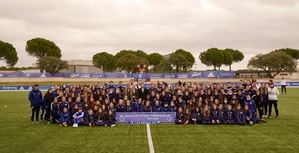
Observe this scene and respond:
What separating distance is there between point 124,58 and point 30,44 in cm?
2286

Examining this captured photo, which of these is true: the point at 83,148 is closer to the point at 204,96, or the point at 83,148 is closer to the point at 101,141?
the point at 101,141

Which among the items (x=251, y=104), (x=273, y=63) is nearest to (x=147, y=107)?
(x=251, y=104)

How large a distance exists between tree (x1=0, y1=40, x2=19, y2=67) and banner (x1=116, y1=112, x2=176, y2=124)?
77772 mm

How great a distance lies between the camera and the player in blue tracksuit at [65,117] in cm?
1656

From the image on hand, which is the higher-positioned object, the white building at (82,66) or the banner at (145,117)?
the white building at (82,66)

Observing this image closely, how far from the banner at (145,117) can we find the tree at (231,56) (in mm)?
92259

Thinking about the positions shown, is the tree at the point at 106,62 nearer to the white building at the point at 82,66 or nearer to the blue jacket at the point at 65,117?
the white building at the point at 82,66

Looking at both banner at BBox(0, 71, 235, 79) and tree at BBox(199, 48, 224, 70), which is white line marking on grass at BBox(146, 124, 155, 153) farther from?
tree at BBox(199, 48, 224, 70)

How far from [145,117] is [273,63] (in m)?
72.3

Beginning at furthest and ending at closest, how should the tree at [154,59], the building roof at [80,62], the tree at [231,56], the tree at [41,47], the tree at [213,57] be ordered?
the building roof at [80,62]
the tree at [154,59]
the tree at [231,56]
the tree at [213,57]
the tree at [41,47]

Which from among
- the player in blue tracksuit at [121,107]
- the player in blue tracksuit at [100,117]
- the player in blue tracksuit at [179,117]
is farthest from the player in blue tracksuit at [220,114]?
the player in blue tracksuit at [100,117]

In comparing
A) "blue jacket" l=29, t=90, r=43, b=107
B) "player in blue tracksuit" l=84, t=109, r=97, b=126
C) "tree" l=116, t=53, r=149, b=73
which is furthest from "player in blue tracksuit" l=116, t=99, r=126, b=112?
"tree" l=116, t=53, r=149, b=73

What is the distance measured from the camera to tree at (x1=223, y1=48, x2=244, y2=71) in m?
107

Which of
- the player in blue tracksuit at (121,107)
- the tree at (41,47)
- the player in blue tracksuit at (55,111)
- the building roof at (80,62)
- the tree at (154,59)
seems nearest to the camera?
the player in blue tracksuit at (55,111)
